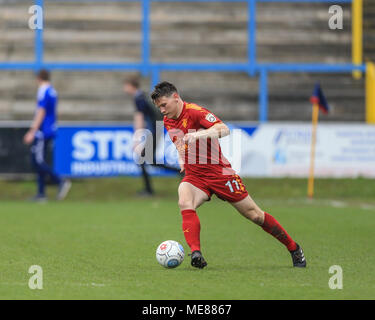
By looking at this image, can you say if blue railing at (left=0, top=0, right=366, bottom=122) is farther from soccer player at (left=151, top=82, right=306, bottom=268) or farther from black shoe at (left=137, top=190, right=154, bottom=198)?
soccer player at (left=151, top=82, right=306, bottom=268)

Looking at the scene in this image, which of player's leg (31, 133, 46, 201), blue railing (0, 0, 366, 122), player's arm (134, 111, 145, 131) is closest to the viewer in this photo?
player's leg (31, 133, 46, 201)

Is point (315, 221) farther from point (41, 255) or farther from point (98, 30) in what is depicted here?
point (98, 30)

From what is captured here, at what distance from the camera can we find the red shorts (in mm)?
8766

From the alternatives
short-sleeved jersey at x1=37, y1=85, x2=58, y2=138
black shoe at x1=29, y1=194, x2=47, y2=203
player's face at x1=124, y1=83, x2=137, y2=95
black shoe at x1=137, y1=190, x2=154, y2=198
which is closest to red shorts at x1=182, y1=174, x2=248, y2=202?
player's face at x1=124, y1=83, x2=137, y2=95

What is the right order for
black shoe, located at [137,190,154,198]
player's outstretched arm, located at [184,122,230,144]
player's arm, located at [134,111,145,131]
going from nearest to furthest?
player's outstretched arm, located at [184,122,230,144], player's arm, located at [134,111,145,131], black shoe, located at [137,190,154,198]

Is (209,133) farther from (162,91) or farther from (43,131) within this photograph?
(43,131)

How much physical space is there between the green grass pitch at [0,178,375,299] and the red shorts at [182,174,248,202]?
27.7 inches

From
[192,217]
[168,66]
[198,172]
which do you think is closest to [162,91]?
[198,172]

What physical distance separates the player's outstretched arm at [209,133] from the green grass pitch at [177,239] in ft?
4.06

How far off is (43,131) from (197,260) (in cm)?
957

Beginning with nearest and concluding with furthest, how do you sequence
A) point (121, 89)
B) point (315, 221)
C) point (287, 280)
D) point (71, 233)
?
1. point (287, 280)
2. point (71, 233)
3. point (315, 221)
4. point (121, 89)
